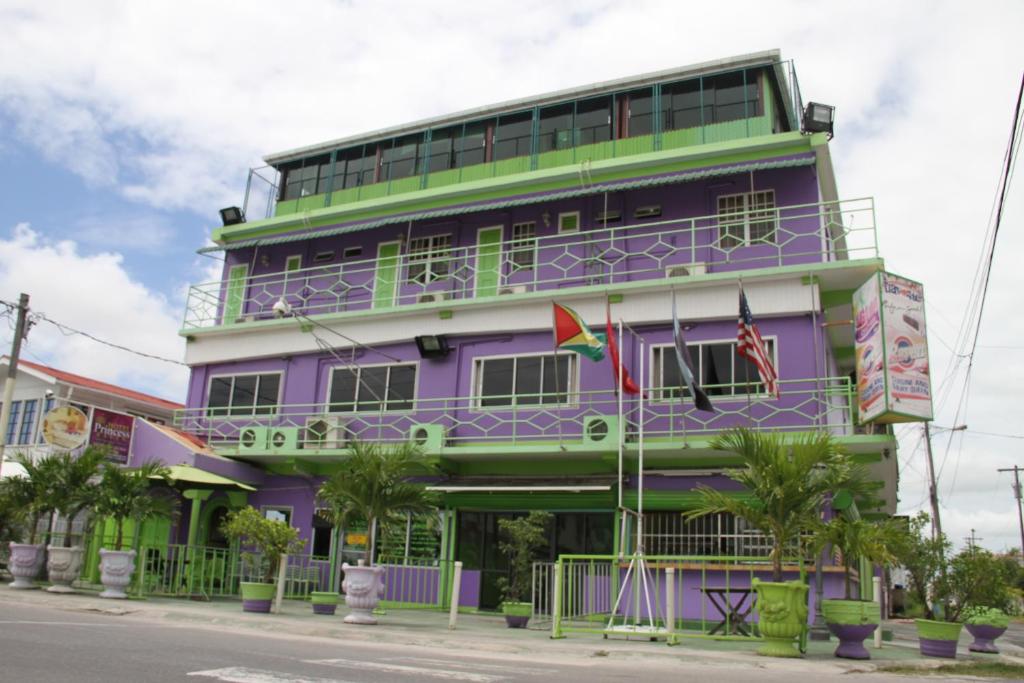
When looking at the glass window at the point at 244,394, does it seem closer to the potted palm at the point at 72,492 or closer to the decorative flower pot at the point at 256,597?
the potted palm at the point at 72,492

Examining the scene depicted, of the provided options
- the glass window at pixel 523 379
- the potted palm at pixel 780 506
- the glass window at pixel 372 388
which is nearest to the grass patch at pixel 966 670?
the potted palm at pixel 780 506

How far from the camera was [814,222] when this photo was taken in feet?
65.0

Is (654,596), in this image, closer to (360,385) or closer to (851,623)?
(851,623)

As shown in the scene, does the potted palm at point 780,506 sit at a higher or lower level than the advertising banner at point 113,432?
lower

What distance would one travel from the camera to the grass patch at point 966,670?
10984 millimetres

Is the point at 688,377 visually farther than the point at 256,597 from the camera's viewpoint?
Yes

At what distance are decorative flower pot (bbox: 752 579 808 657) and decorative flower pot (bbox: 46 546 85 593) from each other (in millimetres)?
13362

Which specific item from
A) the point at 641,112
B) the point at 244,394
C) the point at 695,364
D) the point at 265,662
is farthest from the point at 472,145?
the point at 265,662

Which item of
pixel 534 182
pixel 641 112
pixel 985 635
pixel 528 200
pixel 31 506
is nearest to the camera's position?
pixel 985 635

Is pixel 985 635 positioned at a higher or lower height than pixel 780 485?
lower

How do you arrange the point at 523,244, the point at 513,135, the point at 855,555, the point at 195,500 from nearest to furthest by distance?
the point at 855,555
the point at 195,500
the point at 523,244
the point at 513,135

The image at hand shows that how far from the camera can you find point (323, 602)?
1678 centimetres

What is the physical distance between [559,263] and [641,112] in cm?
469

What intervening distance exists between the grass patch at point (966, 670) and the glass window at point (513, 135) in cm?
1652
